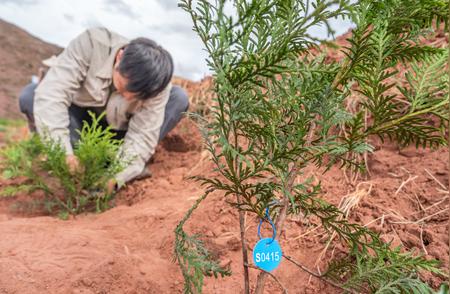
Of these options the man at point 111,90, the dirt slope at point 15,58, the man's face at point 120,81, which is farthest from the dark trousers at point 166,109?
the dirt slope at point 15,58

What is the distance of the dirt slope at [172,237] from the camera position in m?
1.76

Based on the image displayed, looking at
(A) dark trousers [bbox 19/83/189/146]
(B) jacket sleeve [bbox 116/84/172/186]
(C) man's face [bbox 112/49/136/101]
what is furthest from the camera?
(A) dark trousers [bbox 19/83/189/146]

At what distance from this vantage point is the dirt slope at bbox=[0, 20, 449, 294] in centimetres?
176

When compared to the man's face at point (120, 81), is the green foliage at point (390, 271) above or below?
below

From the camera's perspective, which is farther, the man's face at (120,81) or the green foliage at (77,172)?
the man's face at (120,81)

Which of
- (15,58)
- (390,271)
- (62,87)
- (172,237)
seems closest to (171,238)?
(172,237)

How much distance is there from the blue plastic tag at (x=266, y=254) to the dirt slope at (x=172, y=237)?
1.66 ft

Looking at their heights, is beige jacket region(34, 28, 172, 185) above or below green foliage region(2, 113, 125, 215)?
above

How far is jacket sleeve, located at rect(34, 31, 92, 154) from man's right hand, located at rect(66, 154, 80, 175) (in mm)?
425

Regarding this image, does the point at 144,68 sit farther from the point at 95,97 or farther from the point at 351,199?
the point at 351,199

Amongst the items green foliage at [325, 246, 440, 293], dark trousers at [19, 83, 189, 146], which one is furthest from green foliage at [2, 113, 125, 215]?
green foliage at [325, 246, 440, 293]

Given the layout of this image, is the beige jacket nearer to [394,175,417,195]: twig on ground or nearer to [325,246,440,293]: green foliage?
[394,175,417,195]: twig on ground

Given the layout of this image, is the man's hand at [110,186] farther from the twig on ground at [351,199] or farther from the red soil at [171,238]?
the twig on ground at [351,199]

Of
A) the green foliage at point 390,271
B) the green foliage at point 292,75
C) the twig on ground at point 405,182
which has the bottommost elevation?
the green foliage at point 390,271
